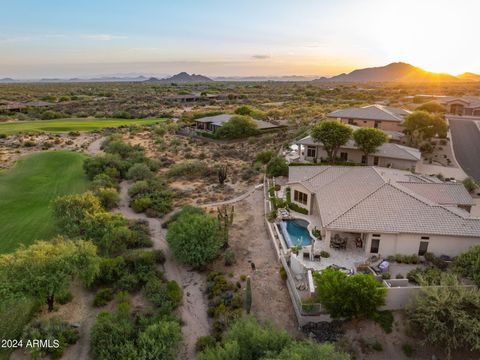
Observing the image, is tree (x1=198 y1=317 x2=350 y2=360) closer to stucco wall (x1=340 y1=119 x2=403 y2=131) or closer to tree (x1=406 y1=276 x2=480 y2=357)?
tree (x1=406 y1=276 x2=480 y2=357)

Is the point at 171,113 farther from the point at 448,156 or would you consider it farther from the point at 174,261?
the point at 174,261

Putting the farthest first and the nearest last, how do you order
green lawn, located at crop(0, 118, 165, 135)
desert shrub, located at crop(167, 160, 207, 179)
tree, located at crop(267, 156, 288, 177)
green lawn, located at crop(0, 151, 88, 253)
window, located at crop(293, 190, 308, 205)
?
green lawn, located at crop(0, 118, 165, 135) < desert shrub, located at crop(167, 160, 207, 179) < tree, located at crop(267, 156, 288, 177) < window, located at crop(293, 190, 308, 205) < green lawn, located at crop(0, 151, 88, 253)

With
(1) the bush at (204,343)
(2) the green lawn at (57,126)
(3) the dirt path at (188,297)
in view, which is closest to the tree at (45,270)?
(3) the dirt path at (188,297)

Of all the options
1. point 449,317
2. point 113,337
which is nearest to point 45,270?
point 113,337

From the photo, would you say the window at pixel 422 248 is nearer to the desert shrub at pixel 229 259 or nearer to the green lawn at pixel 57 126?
the desert shrub at pixel 229 259

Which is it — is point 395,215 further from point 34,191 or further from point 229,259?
point 34,191

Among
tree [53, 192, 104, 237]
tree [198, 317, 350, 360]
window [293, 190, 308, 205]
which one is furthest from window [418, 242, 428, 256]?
tree [53, 192, 104, 237]
